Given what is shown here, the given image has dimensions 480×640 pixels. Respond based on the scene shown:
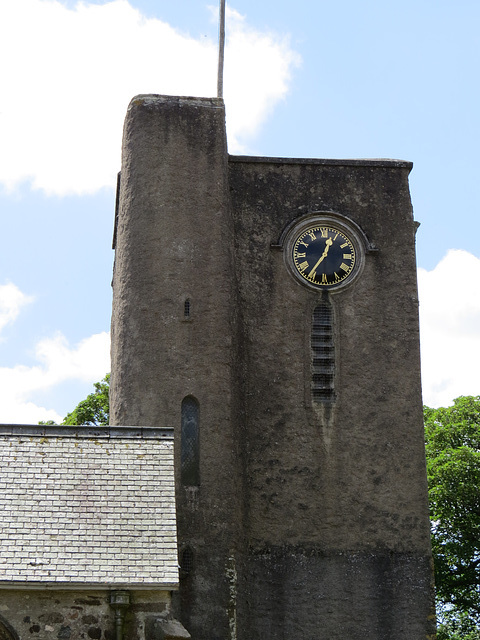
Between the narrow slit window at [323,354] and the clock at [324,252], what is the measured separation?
700mm

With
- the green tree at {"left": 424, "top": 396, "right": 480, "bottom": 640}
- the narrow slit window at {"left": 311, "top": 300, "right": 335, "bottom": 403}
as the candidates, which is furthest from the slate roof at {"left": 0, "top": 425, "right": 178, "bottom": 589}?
the green tree at {"left": 424, "top": 396, "right": 480, "bottom": 640}

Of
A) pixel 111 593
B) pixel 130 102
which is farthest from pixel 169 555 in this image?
pixel 130 102

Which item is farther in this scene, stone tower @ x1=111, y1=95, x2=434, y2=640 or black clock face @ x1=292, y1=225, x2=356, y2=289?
black clock face @ x1=292, y1=225, x2=356, y2=289

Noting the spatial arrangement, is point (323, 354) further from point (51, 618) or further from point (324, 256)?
point (51, 618)

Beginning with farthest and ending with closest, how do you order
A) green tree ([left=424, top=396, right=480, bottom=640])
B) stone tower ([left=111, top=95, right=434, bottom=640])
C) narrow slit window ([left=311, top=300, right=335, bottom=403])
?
1. green tree ([left=424, top=396, right=480, bottom=640])
2. narrow slit window ([left=311, top=300, right=335, bottom=403])
3. stone tower ([left=111, top=95, right=434, bottom=640])

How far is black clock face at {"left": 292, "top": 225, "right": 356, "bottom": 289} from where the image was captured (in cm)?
2723

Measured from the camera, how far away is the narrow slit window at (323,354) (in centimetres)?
2644

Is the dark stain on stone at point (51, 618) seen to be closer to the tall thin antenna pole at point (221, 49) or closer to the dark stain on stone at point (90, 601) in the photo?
the dark stain on stone at point (90, 601)

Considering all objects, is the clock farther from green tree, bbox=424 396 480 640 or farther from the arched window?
green tree, bbox=424 396 480 640

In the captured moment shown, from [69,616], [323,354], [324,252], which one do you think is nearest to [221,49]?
[324,252]

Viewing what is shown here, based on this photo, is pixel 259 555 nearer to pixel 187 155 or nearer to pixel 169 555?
pixel 169 555

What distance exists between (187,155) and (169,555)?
11.8 meters

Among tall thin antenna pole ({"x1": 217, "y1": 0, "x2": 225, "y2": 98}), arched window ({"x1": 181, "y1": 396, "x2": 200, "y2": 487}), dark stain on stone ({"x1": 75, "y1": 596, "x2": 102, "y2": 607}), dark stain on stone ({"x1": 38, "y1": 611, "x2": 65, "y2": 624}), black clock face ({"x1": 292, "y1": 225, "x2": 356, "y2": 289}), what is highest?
tall thin antenna pole ({"x1": 217, "y1": 0, "x2": 225, "y2": 98})

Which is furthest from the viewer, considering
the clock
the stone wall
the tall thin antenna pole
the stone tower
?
the tall thin antenna pole
